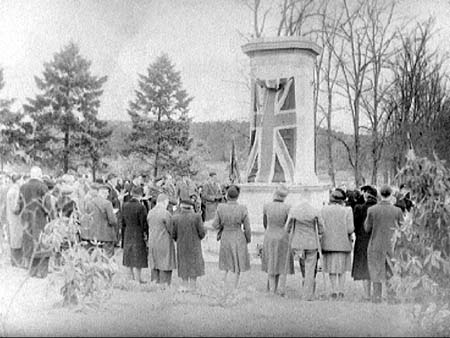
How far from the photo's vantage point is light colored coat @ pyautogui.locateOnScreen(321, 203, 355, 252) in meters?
7.85

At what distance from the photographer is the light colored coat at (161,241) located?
8.30 metres

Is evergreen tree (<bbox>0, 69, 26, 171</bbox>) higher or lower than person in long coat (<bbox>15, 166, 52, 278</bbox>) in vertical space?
higher

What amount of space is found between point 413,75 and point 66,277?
645 inches

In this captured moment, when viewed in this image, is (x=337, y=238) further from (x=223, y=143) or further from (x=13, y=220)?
(x=223, y=143)

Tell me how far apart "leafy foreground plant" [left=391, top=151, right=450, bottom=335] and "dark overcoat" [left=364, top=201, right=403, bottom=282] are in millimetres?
1656

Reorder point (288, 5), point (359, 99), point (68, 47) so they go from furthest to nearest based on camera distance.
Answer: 1. point (359, 99)
2. point (288, 5)
3. point (68, 47)

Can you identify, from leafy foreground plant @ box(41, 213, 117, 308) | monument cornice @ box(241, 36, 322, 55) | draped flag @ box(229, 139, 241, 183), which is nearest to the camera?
leafy foreground plant @ box(41, 213, 117, 308)

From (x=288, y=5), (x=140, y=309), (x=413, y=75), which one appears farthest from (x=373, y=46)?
(x=140, y=309)

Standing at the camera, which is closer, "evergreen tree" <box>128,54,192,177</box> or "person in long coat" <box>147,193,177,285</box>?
"person in long coat" <box>147,193,177,285</box>

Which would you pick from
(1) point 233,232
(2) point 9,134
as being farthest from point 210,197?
(1) point 233,232

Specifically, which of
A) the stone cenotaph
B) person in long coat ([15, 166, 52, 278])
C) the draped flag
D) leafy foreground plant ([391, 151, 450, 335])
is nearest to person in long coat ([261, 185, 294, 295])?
leafy foreground plant ([391, 151, 450, 335])

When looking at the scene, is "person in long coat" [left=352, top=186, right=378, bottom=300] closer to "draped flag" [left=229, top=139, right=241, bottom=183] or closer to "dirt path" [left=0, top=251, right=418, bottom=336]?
"dirt path" [left=0, top=251, right=418, bottom=336]

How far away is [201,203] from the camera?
661 inches

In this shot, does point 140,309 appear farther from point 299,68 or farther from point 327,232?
point 299,68
